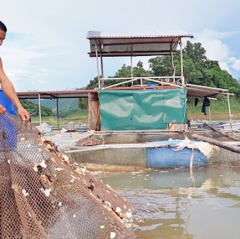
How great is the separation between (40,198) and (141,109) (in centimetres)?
912

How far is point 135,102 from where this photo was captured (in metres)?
12.8

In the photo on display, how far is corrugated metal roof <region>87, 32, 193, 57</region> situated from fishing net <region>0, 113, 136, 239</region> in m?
8.37

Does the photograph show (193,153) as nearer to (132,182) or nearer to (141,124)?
(132,182)

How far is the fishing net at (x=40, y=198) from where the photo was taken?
142 inches

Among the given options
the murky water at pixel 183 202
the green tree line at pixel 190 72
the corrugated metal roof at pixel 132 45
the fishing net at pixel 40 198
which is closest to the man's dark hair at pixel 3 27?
the fishing net at pixel 40 198

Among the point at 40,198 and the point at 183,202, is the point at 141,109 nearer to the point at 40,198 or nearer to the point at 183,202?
the point at 183,202

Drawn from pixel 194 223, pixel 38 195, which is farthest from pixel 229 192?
pixel 38 195

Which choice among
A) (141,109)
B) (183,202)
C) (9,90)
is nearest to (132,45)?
(141,109)

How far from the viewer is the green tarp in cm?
1269

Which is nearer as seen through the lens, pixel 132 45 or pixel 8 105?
pixel 8 105

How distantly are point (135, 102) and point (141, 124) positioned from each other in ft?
2.53

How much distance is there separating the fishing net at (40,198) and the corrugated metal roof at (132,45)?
837 centimetres

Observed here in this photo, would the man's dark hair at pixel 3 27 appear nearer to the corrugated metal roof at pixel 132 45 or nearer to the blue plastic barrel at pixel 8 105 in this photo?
the blue plastic barrel at pixel 8 105

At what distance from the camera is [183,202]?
6.46 metres
